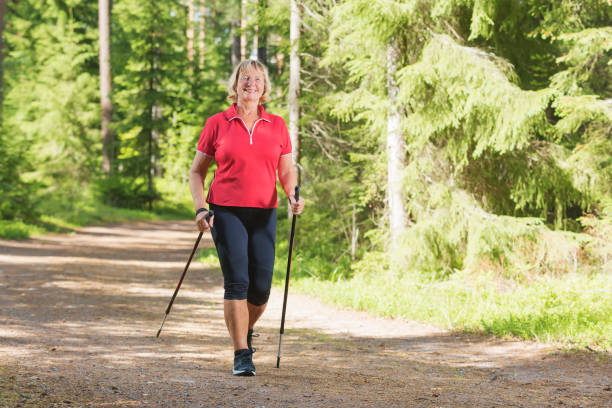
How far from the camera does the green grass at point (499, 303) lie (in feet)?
22.2

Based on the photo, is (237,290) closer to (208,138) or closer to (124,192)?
(208,138)

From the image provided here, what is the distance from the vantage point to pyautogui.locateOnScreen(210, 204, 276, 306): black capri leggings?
466 cm

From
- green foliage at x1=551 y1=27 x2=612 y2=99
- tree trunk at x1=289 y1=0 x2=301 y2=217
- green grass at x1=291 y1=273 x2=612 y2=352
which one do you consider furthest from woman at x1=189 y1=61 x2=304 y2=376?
tree trunk at x1=289 y1=0 x2=301 y2=217

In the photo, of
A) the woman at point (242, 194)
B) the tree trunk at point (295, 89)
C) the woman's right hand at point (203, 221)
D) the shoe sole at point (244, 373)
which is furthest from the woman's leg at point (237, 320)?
the tree trunk at point (295, 89)

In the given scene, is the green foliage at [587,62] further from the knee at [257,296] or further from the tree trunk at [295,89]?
the knee at [257,296]

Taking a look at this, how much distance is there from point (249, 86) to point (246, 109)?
0.58ft

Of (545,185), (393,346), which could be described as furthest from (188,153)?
(393,346)

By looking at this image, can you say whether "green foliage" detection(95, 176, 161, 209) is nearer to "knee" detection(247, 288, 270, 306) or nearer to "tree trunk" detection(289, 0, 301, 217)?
"tree trunk" detection(289, 0, 301, 217)

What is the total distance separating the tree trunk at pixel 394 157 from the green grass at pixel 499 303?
2.95 feet

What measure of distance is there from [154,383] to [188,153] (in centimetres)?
2923

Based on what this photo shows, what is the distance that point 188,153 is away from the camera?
32875mm

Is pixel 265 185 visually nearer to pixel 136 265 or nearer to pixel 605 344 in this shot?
pixel 605 344

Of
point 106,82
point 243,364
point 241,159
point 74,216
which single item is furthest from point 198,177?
point 106,82

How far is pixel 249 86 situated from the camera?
487 cm
